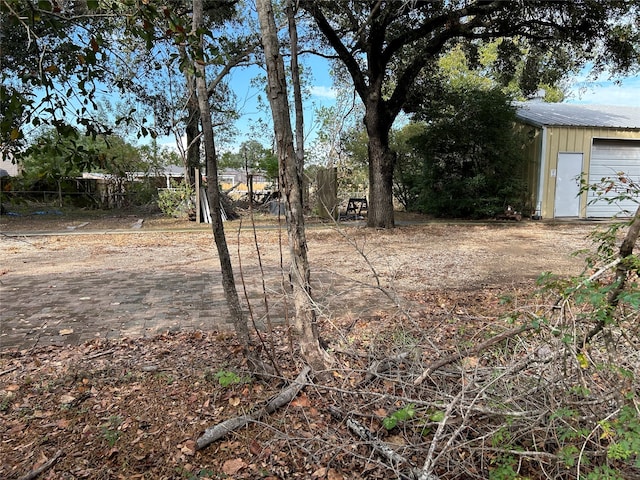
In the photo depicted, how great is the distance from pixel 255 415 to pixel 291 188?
1401 millimetres

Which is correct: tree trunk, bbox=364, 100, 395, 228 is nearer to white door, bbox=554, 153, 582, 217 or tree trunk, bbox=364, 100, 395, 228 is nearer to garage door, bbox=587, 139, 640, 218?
white door, bbox=554, 153, 582, 217

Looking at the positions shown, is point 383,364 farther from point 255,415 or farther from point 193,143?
point 193,143

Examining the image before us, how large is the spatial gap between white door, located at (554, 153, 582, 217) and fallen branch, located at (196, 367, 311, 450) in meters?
14.5

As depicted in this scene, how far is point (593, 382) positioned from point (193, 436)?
2.07 meters

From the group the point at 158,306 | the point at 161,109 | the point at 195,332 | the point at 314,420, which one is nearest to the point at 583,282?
the point at 314,420

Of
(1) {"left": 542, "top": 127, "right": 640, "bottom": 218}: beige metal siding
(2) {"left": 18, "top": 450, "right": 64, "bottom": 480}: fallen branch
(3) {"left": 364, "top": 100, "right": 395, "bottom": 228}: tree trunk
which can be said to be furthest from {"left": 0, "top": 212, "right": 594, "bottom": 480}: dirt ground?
(1) {"left": 542, "top": 127, "right": 640, "bottom": 218}: beige metal siding

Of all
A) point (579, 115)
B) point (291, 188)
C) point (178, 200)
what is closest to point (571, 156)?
point (579, 115)

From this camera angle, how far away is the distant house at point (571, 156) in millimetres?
14352

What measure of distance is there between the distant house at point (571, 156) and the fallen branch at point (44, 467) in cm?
1513

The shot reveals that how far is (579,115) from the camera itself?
16.0 meters

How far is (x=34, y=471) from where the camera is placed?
2.12 metres

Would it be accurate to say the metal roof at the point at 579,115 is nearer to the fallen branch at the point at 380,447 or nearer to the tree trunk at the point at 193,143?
the tree trunk at the point at 193,143

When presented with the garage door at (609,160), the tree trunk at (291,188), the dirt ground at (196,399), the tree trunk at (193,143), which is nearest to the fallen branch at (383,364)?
the dirt ground at (196,399)

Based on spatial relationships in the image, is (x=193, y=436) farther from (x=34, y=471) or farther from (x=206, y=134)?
(x=206, y=134)
